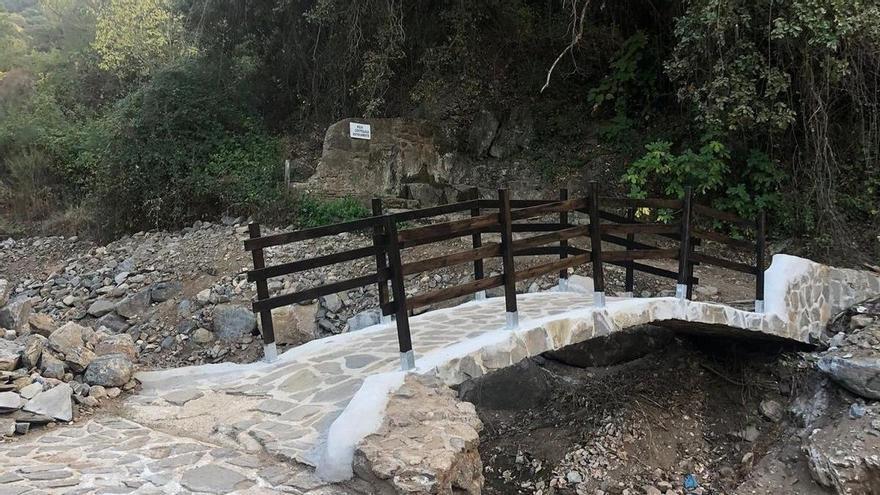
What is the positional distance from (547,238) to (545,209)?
24 centimetres

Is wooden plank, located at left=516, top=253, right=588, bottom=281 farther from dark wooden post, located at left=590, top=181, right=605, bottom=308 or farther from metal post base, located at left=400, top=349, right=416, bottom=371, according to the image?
metal post base, located at left=400, top=349, right=416, bottom=371

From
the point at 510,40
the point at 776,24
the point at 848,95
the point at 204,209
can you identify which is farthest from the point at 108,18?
the point at 848,95

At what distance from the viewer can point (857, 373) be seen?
18.5 feet

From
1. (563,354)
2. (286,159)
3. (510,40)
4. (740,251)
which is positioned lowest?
(563,354)

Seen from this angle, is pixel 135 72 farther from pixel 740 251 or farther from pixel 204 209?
pixel 740 251

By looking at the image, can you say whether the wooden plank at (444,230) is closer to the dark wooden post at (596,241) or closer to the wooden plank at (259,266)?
the dark wooden post at (596,241)

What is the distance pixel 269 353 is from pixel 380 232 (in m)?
1.39

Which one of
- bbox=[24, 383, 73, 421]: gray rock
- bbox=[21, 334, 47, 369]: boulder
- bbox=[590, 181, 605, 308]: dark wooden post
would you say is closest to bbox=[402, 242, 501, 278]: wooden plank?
bbox=[590, 181, 605, 308]: dark wooden post

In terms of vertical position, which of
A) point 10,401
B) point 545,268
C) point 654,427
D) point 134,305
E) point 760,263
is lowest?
point 654,427

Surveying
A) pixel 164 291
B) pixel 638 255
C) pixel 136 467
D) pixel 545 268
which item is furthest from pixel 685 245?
pixel 164 291

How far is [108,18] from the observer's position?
49.4 ft

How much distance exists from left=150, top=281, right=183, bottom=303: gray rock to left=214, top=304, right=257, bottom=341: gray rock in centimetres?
135

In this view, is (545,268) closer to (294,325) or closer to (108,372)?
(108,372)

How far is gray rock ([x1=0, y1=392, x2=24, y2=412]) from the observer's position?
3537 millimetres
